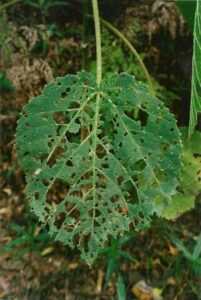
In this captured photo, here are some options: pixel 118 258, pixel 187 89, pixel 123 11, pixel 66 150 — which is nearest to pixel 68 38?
pixel 123 11

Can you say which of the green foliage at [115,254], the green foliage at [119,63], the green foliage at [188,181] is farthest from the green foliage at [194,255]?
the green foliage at [119,63]

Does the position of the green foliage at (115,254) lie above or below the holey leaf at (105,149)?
below

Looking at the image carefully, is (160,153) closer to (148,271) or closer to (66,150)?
(66,150)

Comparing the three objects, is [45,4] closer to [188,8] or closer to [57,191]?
[57,191]

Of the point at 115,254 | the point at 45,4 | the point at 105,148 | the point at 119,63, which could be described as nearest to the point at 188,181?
the point at 105,148

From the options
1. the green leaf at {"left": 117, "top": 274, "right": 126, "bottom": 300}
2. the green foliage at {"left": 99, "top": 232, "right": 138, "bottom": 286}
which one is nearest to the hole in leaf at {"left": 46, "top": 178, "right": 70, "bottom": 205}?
the green foliage at {"left": 99, "top": 232, "right": 138, "bottom": 286}

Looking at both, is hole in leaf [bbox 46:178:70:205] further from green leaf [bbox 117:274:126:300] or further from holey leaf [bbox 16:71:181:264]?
holey leaf [bbox 16:71:181:264]

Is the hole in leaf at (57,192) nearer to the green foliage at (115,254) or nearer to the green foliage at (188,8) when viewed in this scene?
the green foliage at (115,254)

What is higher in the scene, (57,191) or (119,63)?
(119,63)
